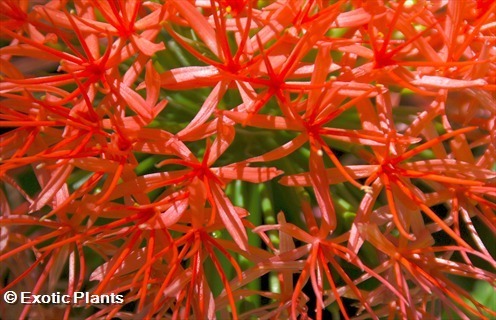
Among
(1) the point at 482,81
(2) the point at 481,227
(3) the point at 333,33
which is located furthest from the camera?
(2) the point at 481,227

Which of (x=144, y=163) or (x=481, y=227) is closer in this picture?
(x=144, y=163)

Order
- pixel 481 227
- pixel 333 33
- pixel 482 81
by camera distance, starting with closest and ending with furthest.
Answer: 1. pixel 482 81
2. pixel 333 33
3. pixel 481 227

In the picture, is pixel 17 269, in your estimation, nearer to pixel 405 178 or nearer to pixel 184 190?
pixel 184 190

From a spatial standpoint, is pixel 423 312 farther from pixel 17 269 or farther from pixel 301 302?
pixel 17 269

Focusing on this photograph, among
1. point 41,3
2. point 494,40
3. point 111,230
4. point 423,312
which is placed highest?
point 41,3

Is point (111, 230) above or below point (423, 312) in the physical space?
above

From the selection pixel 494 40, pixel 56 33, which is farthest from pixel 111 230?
pixel 494 40
